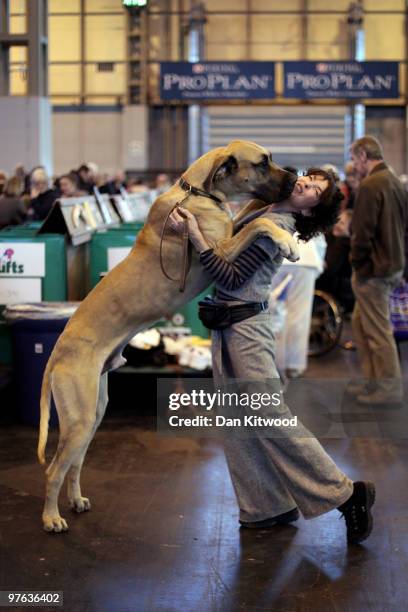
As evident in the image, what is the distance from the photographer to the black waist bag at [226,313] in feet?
13.7

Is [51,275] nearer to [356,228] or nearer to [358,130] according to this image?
[356,228]

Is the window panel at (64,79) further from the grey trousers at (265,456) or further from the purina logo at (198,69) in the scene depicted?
the grey trousers at (265,456)

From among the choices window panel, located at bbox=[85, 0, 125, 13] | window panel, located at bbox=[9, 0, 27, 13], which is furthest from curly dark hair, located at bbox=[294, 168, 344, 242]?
window panel, located at bbox=[85, 0, 125, 13]

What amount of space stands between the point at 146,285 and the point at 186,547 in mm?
1163

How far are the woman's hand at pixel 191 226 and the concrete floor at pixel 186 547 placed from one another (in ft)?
4.36

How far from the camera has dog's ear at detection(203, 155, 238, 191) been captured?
4004 millimetres

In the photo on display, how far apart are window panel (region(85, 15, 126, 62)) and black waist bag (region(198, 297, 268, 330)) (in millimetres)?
22992

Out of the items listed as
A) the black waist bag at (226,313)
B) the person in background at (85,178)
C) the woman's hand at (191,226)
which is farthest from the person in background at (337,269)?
the woman's hand at (191,226)

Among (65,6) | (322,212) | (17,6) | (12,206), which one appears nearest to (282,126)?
(65,6)

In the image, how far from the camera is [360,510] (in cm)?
423

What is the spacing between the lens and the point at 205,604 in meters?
3.64

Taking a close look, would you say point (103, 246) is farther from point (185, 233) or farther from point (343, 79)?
point (343, 79)

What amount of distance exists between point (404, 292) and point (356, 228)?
100 centimetres

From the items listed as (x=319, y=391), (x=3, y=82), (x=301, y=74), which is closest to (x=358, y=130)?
(x=301, y=74)
